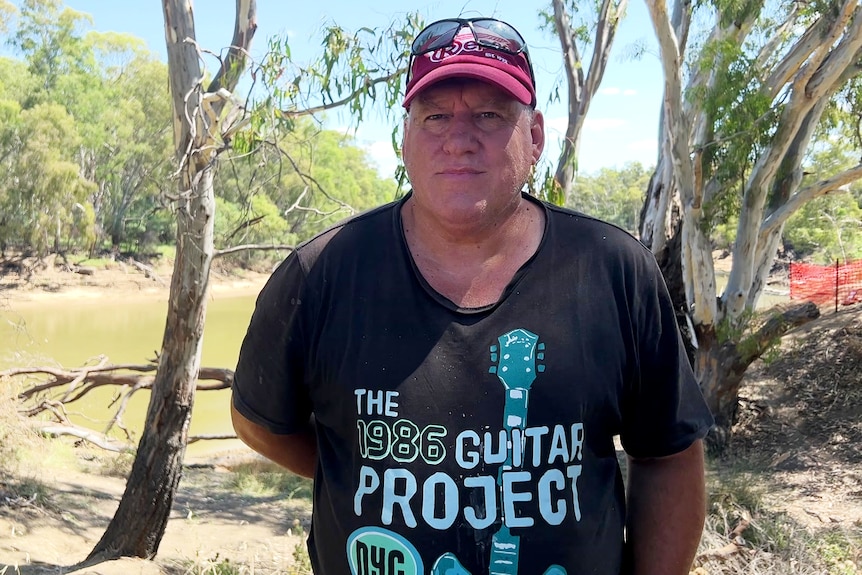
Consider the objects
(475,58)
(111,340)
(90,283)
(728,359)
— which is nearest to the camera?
(475,58)

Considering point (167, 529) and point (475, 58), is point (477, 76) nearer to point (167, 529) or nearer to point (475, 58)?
point (475, 58)

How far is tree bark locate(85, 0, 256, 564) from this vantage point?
4.39 metres

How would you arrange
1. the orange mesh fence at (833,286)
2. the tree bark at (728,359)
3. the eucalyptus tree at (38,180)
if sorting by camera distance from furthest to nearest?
the eucalyptus tree at (38,180)
the orange mesh fence at (833,286)
the tree bark at (728,359)

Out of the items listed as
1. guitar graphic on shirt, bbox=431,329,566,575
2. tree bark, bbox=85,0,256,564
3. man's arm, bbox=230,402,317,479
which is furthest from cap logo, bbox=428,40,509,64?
tree bark, bbox=85,0,256,564

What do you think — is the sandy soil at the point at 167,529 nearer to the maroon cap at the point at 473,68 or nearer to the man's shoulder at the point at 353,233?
the man's shoulder at the point at 353,233

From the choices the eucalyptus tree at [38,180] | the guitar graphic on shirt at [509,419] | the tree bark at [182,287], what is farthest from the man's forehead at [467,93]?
the eucalyptus tree at [38,180]

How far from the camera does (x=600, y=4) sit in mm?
8391

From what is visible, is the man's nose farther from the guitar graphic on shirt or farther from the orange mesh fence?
the orange mesh fence

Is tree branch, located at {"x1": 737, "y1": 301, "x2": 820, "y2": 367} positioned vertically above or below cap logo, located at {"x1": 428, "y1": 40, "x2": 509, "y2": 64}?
below

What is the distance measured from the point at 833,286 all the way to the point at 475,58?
15.1 meters

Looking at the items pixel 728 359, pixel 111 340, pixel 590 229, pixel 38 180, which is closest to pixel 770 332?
pixel 728 359

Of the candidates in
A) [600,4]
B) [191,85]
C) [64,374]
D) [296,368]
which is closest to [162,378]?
[191,85]

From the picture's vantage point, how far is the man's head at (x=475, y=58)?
126 centimetres

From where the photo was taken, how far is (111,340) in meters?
18.7
